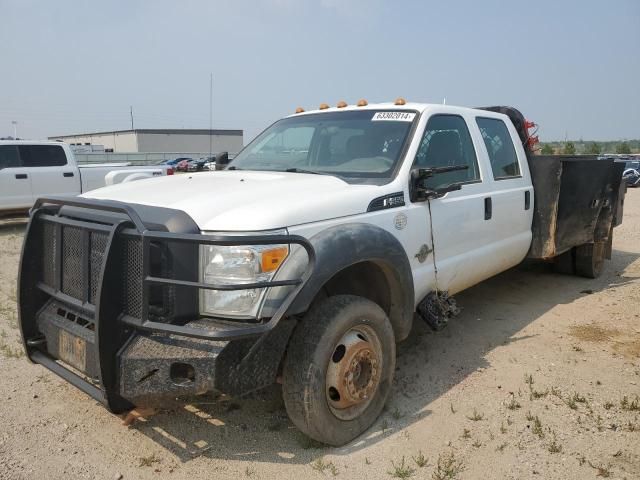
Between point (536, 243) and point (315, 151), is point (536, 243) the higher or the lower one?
the lower one

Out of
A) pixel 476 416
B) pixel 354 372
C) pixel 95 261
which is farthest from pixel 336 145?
pixel 476 416

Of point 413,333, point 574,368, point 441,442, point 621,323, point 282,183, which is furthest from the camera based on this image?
point 621,323

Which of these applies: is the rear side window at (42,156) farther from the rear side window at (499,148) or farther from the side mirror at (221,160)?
the rear side window at (499,148)

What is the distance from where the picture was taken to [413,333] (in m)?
4.76

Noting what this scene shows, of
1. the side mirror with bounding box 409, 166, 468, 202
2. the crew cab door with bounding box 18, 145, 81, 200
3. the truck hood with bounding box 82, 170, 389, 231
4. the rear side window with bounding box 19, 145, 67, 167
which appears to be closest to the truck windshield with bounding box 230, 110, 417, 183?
the side mirror with bounding box 409, 166, 468, 202

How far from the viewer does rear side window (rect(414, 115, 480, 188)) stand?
389 centimetres

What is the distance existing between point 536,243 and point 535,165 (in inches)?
29.3

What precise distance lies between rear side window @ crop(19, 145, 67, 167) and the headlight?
10337 mm

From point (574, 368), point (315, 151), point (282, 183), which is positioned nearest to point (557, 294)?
point (574, 368)

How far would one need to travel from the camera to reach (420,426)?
3273mm

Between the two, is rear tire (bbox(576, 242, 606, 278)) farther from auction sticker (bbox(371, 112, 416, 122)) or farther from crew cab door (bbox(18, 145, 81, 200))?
crew cab door (bbox(18, 145, 81, 200))

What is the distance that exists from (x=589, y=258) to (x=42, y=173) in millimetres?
10230

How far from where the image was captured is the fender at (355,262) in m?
2.71

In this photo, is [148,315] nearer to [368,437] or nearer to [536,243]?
Result: [368,437]
